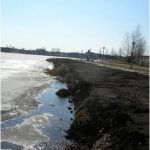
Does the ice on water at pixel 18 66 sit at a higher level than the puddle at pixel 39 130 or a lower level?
higher

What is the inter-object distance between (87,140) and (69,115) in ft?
15.7

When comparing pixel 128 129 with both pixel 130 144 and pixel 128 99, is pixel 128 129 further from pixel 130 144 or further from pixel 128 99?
pixel 128 99

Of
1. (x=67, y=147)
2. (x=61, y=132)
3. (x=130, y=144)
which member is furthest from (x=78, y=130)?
(x=130, y=144)

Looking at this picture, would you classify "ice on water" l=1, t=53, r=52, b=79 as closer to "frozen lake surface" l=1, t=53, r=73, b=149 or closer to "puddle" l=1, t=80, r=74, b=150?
"frozen lake surface" l=1, t=53, r=73, b=149

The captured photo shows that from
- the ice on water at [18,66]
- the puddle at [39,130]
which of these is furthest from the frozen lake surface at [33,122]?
the ice on water at [18,66]

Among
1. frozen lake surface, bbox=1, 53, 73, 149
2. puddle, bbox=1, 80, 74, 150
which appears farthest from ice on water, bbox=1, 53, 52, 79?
puddle, bbox=1, 80, 74, 150

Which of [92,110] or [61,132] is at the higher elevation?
[92,110]

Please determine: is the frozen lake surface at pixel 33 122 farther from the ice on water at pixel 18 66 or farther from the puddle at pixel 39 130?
the ice on water at pixel 18 66

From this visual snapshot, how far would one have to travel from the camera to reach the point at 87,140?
9164 mm

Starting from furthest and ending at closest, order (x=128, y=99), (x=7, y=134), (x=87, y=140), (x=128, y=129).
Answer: (x=128, y=99)
(x=7, y=134)
(x=87, y=140)
(x=128, y=129)

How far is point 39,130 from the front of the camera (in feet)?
36.2

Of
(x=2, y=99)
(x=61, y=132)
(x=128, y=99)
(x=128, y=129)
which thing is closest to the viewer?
(x=128, y=129)

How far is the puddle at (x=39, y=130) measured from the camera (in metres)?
9.20

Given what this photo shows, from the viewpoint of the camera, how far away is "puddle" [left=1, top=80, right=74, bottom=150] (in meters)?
9.20
